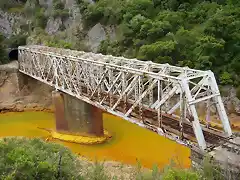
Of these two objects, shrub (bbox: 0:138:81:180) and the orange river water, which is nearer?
shrub (bbox: 0:138:81:180)

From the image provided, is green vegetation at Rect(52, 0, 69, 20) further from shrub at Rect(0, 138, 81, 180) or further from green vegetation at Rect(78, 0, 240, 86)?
shrub at Rect(0, 138, 81, 180)

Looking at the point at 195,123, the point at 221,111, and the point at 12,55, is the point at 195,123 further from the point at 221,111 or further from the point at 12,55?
the point at 12,55

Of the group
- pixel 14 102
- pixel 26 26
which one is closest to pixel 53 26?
pixel 26 26

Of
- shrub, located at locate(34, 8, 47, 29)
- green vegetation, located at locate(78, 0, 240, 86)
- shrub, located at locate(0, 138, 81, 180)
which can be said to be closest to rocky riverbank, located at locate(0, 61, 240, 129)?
green vegetation, located at locate(78, 0, 240, 86)

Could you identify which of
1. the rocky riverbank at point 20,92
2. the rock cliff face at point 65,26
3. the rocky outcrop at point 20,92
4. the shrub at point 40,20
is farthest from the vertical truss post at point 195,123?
the shrub at point 40,20

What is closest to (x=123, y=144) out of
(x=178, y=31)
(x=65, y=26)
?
(x=178, y=31)
